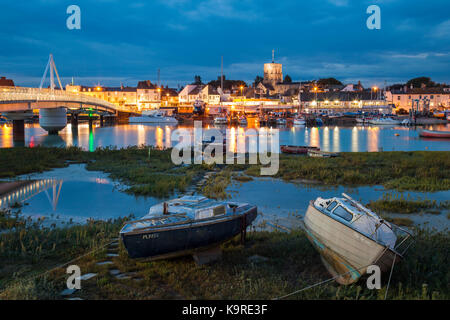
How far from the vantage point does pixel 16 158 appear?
33.2m

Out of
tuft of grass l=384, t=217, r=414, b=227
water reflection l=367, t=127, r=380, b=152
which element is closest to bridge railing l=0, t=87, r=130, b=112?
tuft of grass l=384, t=217, r=414, b=227

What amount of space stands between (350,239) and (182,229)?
4.29m

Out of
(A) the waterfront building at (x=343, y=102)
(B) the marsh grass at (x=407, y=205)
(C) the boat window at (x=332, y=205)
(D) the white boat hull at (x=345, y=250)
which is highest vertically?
(A) the waterfront building at (x=343, y=102)

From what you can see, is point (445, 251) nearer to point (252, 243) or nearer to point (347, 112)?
point (252, 243)

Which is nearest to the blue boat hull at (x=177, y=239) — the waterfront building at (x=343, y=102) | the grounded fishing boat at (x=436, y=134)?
the grounded fishing boat at (x=436, y=134)

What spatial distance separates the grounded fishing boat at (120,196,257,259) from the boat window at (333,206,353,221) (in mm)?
2863

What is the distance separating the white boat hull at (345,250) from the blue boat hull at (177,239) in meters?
2.66

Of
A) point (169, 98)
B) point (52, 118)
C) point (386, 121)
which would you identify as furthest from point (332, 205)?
point (169, 98)

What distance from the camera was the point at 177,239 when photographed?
1063 cm

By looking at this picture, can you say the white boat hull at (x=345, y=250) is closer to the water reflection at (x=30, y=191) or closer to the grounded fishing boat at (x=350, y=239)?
the grounded fishing boat at (x=350, y=239)

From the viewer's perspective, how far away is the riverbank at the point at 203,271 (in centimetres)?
897

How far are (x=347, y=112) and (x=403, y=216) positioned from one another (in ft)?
451

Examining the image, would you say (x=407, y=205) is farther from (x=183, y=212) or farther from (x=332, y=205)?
(x=183, y=212)

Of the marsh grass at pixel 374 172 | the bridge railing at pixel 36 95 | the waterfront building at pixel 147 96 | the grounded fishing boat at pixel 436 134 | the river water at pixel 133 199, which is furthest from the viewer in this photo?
the waterfront building at pixel 147 96
